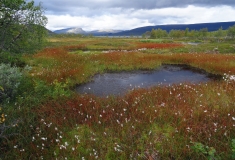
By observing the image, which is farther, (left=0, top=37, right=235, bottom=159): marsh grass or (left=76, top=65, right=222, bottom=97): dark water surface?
(left=76, top=65, right=222, bottom=97): dark water surface

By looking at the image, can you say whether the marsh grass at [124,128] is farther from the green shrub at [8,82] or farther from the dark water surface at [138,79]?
→ the dark water surface at [138,79]

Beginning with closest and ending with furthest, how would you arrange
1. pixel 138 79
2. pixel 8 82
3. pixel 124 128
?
pixel 124 128 → pixel 8 82 → pixel 138 79

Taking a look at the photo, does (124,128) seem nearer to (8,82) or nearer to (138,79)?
(8,82)

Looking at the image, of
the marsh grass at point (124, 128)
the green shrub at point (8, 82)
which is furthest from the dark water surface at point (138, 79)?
the green shrub at point (8, 82)

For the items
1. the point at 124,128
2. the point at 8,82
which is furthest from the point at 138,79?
the point at 8,82

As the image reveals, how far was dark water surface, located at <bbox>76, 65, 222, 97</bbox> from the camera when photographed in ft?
39.6

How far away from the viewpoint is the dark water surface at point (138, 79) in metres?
A: 12.1

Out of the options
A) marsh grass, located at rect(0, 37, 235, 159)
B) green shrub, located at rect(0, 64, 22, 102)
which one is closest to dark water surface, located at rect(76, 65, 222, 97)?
marsh grass, located at rect(0, 37, 235, 159)

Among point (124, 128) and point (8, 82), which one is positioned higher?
point (8, 82)

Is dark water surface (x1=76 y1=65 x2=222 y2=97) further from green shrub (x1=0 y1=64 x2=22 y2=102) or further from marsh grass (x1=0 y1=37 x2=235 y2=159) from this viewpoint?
green shrub (x1=0 y1=64 x2=22 y2=102)

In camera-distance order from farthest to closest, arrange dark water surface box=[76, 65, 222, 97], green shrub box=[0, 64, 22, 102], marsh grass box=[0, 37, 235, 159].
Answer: dark water surface box=[76, 65, 222, 97]
green shrub box=[0, 64, 22, 102]
marsh grass box=[0, 37, 235, 159]

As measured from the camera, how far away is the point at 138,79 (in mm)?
14727

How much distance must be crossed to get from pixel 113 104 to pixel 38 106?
3.10 metres

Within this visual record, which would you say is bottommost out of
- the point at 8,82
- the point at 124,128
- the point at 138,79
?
the point at 138,79
